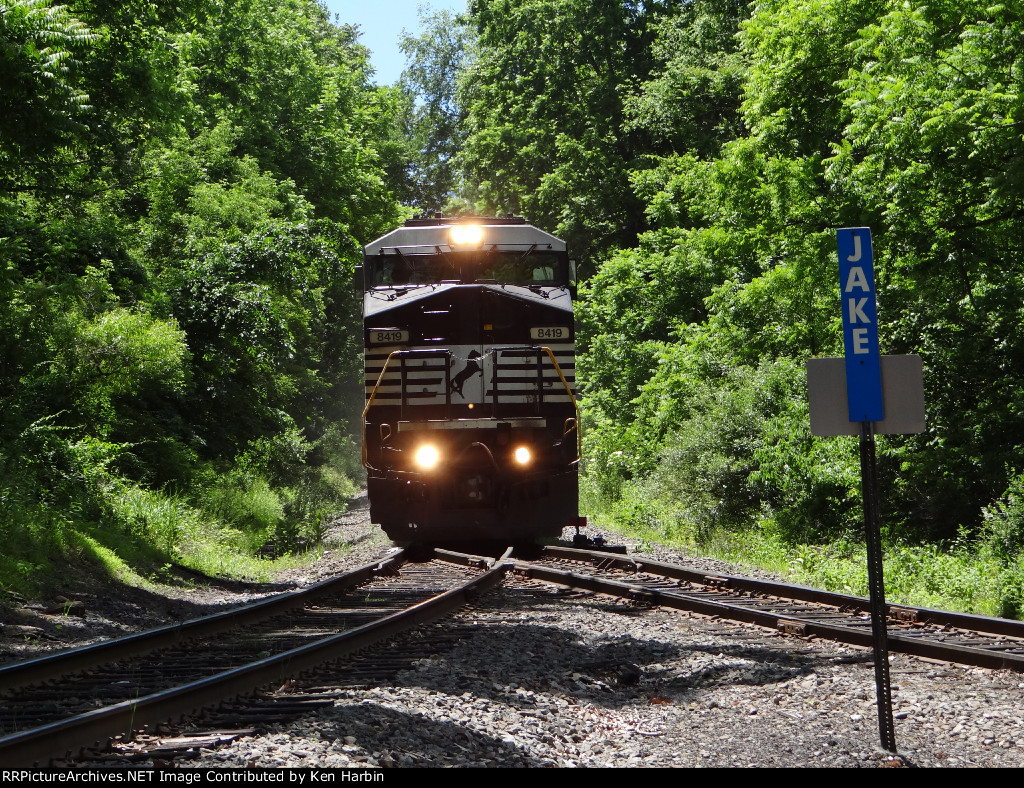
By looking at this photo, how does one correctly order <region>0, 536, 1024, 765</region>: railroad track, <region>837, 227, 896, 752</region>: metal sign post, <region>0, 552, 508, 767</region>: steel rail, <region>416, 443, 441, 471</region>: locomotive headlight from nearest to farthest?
1. <region>0, 552, 508, 767</region>: steel rail
2. <region>0, 536, 1024, 765</region>: railroad track
3. <region>837, 227, 896, 752</region>: metal sign post
4. <region>416, 443, 441, 471</region>: locomotive headlight

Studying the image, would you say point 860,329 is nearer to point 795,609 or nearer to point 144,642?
point 795,609

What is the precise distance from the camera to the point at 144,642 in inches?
308

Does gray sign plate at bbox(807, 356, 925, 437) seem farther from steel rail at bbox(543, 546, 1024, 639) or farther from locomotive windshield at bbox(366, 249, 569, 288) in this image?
locomotive windshield at bbox(366, 249, 569, 288)

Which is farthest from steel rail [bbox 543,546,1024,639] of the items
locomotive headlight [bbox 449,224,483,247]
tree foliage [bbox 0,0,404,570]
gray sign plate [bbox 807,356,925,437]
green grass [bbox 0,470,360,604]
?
tree foliage [bbox 0,0,404,570]

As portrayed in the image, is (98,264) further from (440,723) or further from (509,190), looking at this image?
(509,190)

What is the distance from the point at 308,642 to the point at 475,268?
644 cm

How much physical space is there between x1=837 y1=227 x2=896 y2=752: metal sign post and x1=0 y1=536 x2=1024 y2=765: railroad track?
79.6 inches

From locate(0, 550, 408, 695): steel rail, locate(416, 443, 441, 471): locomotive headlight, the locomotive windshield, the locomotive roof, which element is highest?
the locomotive roof

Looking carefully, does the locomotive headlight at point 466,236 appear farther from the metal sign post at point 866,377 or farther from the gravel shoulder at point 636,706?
the metal sign post at point 866,377

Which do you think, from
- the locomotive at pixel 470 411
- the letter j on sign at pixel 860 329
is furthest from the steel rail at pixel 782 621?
the letter j on sign at pixel 860 329

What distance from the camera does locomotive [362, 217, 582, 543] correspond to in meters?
12.4

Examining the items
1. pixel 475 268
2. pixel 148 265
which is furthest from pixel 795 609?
pixel 148 265

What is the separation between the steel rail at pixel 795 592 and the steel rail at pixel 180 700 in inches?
146

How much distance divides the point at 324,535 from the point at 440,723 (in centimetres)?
1687
